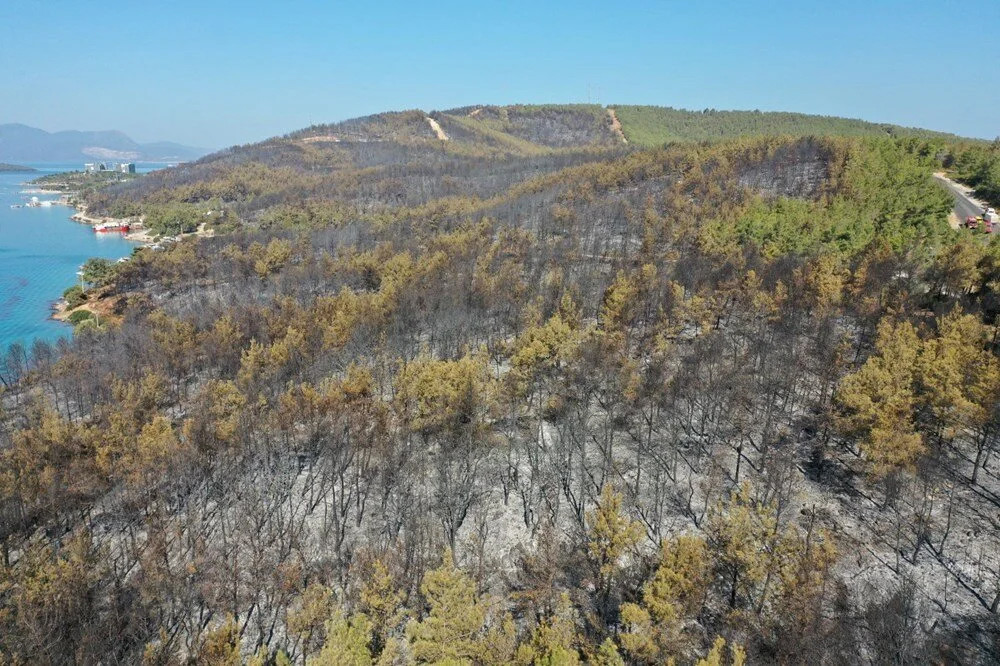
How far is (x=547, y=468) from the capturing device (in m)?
40.2

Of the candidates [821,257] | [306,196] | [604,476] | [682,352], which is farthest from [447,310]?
[306,196]

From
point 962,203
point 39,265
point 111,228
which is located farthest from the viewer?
point 111,228

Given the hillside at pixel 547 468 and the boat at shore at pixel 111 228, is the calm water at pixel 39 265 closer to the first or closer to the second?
the boat at shore at pixel 111 228

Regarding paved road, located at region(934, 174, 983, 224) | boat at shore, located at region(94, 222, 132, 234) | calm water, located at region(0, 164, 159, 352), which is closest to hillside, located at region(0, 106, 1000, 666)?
paved road, located at region(934, 174, 983, 224)

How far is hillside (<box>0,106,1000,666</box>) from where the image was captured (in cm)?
2420

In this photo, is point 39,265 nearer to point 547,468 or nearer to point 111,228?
point 111,228

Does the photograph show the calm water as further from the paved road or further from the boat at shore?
the paved road

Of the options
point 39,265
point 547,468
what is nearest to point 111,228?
point 39,265

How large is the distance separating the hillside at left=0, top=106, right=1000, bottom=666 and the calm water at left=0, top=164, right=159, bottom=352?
33.0 metres

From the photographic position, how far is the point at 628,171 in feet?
413

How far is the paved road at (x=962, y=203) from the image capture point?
7794 cm

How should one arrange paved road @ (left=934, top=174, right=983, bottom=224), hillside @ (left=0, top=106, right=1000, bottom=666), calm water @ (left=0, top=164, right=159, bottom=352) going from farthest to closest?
calm water @ (left=0, top=164, right=159, bottom=352) < paved road @ (left=934, top=174, right=983, bottom=224) < hillside @ (left=0, top=106, right=1000, bottom=666)

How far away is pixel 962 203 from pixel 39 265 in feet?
635

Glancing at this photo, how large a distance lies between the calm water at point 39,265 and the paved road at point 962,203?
138 meters
